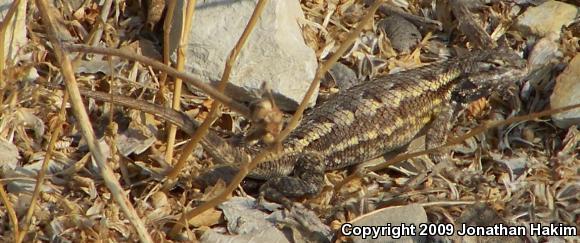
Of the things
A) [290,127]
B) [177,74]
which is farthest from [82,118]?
[290,127]

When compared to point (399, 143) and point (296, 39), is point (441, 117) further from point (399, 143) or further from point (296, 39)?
point (296, 39)

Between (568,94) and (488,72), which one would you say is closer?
(568,94)

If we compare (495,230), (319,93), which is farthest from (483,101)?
(495,230)

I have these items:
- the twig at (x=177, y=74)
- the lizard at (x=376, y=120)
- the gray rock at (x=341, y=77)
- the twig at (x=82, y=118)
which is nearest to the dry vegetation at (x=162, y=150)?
the gray rock at (x=341, y=77)

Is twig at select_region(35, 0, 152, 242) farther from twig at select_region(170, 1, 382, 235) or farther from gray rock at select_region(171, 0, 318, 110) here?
gray rock at select_region(171, 0, 318, 110)

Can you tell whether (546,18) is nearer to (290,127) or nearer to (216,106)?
(216,106)
